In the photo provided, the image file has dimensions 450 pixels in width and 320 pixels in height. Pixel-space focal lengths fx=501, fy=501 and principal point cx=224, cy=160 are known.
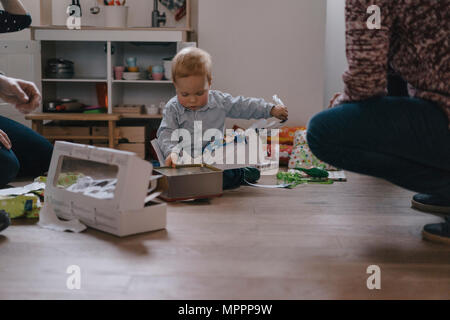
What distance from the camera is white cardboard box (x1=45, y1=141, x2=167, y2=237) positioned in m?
1.32

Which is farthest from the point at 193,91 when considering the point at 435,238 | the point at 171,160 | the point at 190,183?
the point at 435,238

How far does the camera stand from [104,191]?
58.9 inches

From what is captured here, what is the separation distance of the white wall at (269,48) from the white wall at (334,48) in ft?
0.92

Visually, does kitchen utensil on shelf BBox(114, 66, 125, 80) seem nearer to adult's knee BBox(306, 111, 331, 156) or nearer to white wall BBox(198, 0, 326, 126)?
white wall BBox(198, 0, 326, 126)

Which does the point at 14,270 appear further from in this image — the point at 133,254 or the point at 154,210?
the point at 154,210

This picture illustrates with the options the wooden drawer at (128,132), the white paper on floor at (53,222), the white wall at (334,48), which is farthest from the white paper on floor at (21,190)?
the white wall at (334,48)

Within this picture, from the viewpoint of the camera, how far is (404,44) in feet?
4.08

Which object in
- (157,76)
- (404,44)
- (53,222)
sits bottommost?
(53,222)

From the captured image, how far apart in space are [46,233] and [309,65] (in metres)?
2.16

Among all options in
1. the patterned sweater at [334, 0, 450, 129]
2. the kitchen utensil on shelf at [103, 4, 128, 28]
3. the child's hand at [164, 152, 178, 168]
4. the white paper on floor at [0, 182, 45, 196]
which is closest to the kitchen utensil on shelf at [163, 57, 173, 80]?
the kitchen utensil on shelf at [103, 4, 128, 28]

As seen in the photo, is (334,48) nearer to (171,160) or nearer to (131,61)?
(131,61)

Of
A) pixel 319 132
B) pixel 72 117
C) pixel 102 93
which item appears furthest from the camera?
pixel 102 93

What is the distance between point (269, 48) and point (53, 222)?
2019 millimetres
